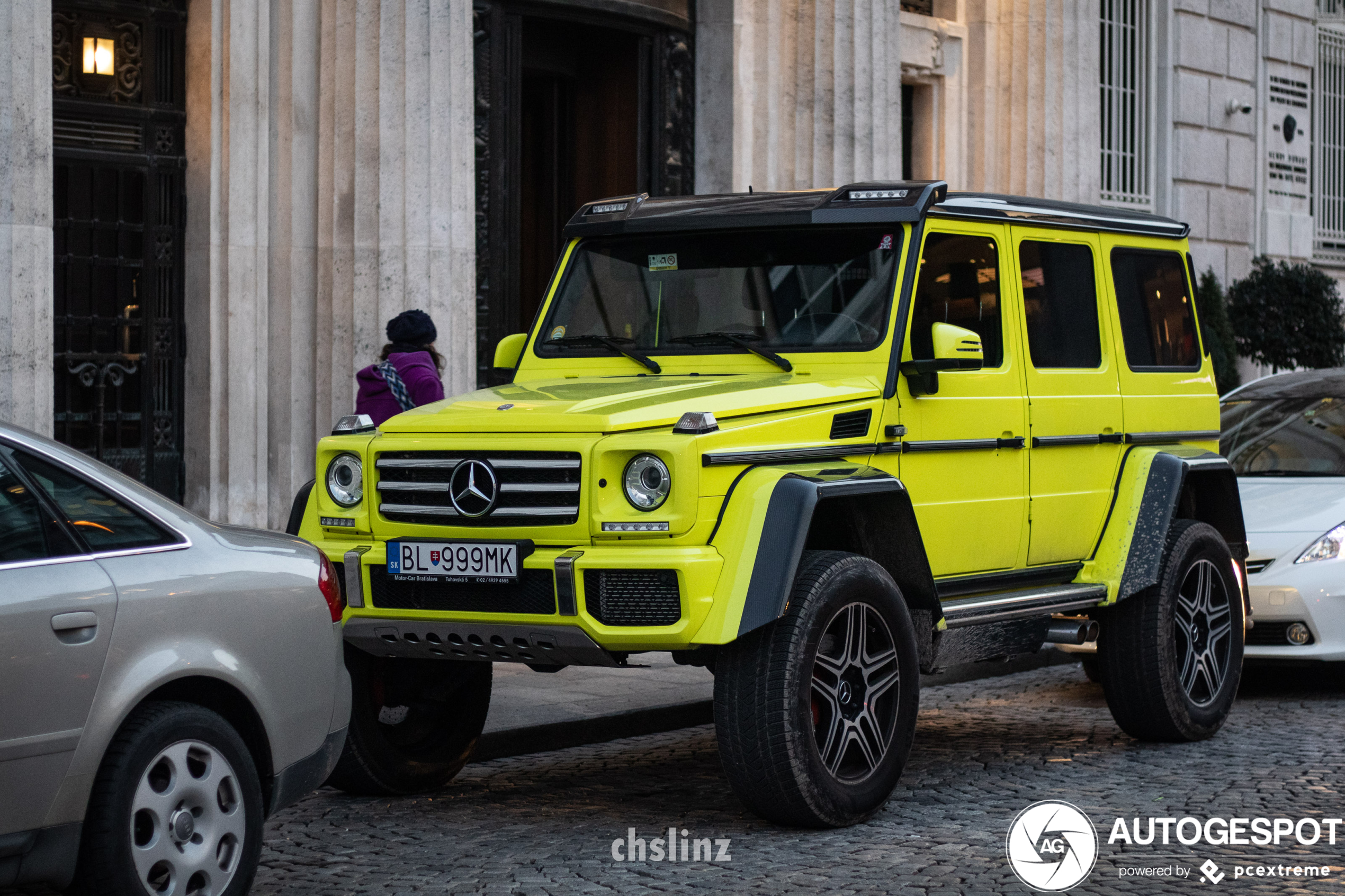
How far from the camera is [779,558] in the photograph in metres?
5.62

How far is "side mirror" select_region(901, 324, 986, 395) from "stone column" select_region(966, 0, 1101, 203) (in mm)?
12141

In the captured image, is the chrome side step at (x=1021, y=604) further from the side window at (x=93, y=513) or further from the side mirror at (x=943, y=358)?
the side window at (x=93, y=513)

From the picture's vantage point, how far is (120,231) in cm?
1173

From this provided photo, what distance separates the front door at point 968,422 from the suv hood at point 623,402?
0.38 metres

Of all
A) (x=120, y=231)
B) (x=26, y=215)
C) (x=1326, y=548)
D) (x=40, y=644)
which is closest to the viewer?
(x=40, y=644)

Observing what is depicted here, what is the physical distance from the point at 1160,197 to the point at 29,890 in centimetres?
1818

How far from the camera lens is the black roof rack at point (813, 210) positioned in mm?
6699

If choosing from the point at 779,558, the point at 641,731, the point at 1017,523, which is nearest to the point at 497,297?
the point at 641,731

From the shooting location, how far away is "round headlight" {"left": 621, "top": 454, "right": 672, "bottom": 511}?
18.5ft

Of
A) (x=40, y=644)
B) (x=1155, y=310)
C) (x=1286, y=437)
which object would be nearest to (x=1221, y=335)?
(x=1286, y=437)

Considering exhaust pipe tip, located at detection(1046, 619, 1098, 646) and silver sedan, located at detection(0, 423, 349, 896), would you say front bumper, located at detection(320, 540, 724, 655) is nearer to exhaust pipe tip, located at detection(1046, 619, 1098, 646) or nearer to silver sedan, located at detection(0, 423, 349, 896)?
silver sedan, located at detection(0, 423, 349, 896)

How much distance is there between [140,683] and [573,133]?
11.5m

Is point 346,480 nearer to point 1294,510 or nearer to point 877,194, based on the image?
point 877,194

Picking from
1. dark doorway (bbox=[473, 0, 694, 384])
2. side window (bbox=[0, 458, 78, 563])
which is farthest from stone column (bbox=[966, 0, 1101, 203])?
side window (bbox=[0, 458, 78, 563])
